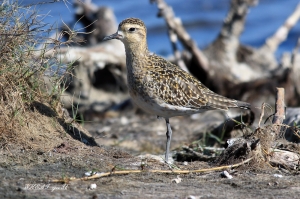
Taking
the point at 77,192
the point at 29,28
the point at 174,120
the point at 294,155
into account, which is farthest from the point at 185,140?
the point at 77,192

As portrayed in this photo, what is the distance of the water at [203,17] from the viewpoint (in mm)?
21516

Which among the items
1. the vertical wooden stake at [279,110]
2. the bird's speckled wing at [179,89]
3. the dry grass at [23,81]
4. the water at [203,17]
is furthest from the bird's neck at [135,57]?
the water at [203,17]

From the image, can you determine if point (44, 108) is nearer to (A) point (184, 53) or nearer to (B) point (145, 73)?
(B) point (145, 73)

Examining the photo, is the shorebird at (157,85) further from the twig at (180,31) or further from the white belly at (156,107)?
the twig at (180,31)

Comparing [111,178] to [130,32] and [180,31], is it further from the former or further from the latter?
[180,31]

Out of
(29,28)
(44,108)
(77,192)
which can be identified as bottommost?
(77,192)

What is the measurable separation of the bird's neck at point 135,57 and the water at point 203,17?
11.7 metres

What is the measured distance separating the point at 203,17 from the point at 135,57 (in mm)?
16505

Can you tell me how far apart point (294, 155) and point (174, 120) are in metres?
5.19

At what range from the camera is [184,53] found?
1430cm

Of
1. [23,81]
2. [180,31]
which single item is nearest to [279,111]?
[23,81]

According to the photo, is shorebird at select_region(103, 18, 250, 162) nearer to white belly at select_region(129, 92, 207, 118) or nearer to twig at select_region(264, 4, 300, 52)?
white belly at select_region(129, 92, 207, 118)

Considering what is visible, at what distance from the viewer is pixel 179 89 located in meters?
8.12

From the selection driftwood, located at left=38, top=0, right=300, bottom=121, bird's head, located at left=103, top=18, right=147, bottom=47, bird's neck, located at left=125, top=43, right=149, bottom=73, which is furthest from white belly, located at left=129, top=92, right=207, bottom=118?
driftwood, located at left=38, top=0, right=300, bottom=121
